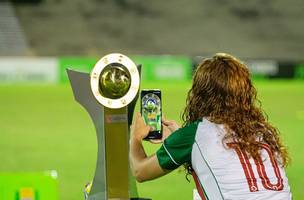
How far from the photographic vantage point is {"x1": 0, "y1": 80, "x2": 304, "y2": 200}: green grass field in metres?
6.45

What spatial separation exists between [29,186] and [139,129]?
644 mm

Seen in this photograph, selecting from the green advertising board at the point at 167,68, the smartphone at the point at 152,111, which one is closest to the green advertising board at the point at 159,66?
the green advertising board at the point at 167,68

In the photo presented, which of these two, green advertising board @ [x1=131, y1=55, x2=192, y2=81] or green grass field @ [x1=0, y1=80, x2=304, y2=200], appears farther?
green advertising board @ [x1=131, y1=55, x2=192, y2=81]

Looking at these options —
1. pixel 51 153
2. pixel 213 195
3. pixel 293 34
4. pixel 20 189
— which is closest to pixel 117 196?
pixel 20 189

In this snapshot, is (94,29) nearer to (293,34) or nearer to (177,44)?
(177,44)

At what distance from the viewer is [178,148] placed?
128 inches

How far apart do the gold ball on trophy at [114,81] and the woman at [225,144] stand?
0.55m

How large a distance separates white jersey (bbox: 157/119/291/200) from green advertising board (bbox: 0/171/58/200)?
28.4 inches

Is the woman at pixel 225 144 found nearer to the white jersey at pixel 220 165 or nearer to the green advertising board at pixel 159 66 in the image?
the white jersey at pixel 220 165

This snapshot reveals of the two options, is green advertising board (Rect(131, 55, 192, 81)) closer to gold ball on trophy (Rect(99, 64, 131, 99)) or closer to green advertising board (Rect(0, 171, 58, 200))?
gold ball on trophy (Rect(99, 64, 131, 99))

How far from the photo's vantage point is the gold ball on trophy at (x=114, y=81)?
386 centimetres

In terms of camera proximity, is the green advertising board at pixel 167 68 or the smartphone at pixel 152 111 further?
the green advertising board at pixel 167 68

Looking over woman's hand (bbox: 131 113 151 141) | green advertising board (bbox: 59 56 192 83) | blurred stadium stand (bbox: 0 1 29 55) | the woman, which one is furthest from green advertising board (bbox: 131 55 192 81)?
the woman

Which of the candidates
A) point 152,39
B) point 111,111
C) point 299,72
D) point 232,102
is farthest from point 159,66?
point 232,102
